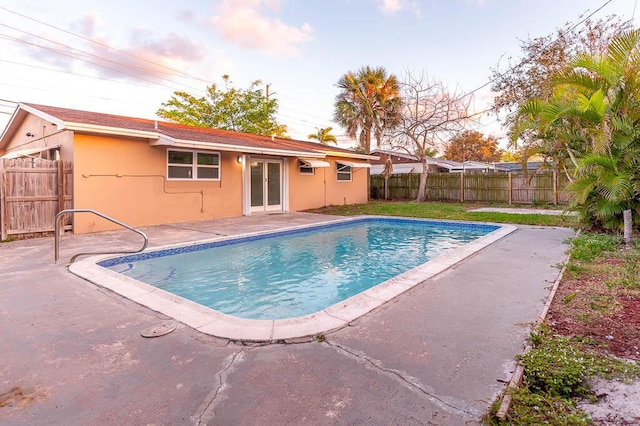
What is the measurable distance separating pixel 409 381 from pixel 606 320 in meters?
2.46

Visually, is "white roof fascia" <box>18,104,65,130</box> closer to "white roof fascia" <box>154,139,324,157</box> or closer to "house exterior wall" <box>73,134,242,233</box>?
"house exterior wall" <box>73,134,242,233</box>

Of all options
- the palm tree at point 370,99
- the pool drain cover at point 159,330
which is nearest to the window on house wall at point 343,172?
the palm tree at point 370,99

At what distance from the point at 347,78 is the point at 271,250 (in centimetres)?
1639

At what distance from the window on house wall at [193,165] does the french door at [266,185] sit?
1.75 metres

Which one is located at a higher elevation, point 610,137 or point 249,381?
point 610,137

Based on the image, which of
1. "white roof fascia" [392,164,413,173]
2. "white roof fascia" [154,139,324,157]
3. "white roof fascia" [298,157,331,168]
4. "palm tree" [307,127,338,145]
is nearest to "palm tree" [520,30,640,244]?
"white roof fascia" [154,139,324,157]

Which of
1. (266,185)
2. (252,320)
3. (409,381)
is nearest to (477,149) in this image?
(266,185)

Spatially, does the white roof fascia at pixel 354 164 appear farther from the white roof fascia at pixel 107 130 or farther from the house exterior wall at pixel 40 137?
the house exterior wall at pixel 40 137

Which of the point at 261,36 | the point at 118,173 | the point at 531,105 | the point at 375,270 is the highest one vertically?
the point at 261,36

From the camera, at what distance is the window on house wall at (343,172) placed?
1792 cm

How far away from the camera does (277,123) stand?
3403cm

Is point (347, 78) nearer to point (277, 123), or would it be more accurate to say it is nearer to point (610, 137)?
point (277, 123)

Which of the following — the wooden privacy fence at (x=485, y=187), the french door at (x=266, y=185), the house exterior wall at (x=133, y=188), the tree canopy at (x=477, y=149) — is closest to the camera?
the house exterior wall at (x=133, y=188)

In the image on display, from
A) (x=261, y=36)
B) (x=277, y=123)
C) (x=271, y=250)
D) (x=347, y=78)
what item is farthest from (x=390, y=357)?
(x=277, y=123)
